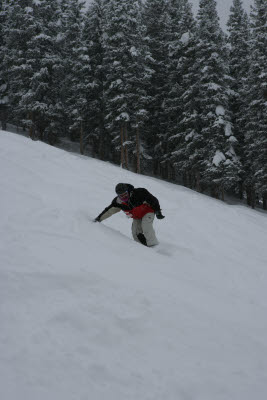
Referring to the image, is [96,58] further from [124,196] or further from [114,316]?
[114,316]

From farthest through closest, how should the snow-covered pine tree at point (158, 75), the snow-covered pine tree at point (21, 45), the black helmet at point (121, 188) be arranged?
1. the snow-covered pine tree at point (158, 75)
2. the snow-covered pine tree at point (21, 45)
3. the black helmet at point (121, 188)

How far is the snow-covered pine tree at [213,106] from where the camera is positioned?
22109mm

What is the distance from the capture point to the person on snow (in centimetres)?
636

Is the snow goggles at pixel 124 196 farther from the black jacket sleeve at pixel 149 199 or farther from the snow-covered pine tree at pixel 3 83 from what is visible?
the snow-covered pine tree at pixel 3 83

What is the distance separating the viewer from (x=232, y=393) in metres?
2.53

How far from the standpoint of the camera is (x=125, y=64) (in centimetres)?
2411

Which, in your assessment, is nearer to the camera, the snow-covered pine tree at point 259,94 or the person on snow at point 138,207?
the person on snow at point 138,207

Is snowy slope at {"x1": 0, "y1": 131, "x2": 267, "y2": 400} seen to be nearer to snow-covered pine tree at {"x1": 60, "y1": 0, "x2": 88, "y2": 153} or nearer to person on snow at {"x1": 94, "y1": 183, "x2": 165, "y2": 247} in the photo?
person on snow at {"x1": 94, "y1": 183, "x2": 165, "y2": 247}

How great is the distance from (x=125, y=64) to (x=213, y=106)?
767 centimetres

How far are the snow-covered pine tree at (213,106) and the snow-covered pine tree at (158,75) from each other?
5.26 m

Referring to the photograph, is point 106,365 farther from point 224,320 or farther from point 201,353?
point 224,320

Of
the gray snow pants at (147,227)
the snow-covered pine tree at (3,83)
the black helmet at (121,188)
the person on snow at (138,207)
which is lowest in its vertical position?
the gray snow pants at (147,227)

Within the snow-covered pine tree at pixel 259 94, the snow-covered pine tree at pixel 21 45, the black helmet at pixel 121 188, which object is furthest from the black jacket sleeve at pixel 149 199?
the snow-covered pine tree at pixel 21 45

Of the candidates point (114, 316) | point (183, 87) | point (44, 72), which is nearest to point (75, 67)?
point (44, 72)
